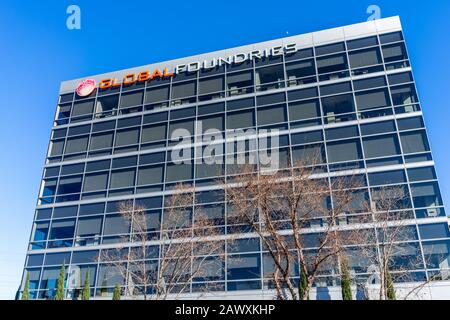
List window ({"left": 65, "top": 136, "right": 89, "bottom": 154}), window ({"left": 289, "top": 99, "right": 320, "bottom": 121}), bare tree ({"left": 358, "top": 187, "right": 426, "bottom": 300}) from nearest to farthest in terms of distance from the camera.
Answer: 1. bare tree ({"left": 358, "top": 187, "right": 426, "bottom": 300})
2. window ({"left": 289, "top": 99, "right": 320, "bottom": 121})
3. window ({"left": 65, "top": 136, "right": 89, "bottom": 154})

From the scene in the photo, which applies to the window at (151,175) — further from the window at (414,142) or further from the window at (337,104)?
the window at (414,142)

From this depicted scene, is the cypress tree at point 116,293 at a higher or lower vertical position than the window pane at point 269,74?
lower

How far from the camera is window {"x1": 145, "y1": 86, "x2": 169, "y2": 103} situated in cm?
3528

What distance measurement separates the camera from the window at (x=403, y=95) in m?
28.8

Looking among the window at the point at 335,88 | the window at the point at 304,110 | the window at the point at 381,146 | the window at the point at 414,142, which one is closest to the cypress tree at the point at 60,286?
the window at the point at 304,110

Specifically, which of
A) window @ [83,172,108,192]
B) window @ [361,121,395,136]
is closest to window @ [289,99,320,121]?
window @ [361,121,395,136]

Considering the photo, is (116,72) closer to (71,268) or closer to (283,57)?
(283,57)

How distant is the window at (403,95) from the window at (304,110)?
6.17 meters

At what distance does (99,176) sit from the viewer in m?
33.0

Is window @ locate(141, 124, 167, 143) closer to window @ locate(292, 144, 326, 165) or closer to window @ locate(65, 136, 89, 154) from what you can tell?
window @ locate(65, 136, 89, 154)

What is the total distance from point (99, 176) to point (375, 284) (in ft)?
80.9

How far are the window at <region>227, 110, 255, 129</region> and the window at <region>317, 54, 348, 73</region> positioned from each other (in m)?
7.42

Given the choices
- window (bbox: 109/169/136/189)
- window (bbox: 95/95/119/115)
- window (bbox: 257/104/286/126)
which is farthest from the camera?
window (bbox: 95/95/119/115)
